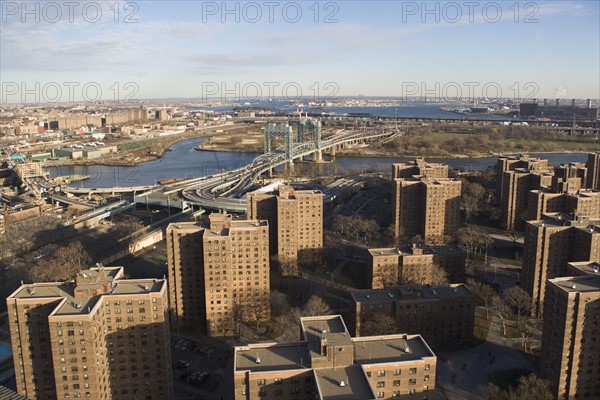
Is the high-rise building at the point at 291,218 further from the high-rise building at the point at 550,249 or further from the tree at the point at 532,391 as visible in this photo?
the tree at the point at 532,391

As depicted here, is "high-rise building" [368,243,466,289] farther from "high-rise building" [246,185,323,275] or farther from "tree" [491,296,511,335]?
"high-rise building" [246,185,323,275]

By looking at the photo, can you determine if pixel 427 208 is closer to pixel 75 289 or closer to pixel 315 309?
pixel 315 309

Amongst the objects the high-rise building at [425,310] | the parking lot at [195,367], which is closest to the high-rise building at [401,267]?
the high-rise building at [425,310]

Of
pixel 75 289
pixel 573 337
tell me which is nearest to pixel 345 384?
pixel 75 289

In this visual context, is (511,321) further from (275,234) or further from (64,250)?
(64,250)

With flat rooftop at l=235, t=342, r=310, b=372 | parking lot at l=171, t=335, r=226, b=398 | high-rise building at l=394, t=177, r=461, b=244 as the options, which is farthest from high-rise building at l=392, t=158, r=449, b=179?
flat rooftop at l=235, t=342, r=310, b=372

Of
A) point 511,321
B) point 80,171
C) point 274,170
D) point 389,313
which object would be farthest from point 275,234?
point 80,171
